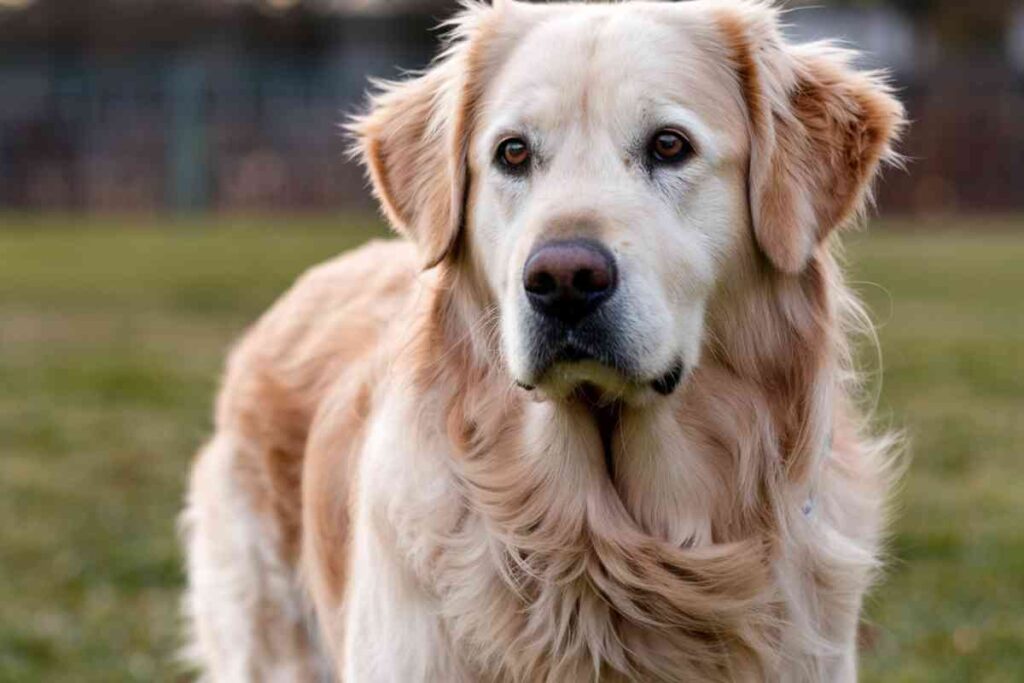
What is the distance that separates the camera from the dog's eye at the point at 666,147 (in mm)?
3486

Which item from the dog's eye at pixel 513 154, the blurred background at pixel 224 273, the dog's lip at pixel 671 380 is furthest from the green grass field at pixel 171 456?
the dog's eye at pixel 513 154

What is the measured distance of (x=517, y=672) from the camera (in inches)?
137

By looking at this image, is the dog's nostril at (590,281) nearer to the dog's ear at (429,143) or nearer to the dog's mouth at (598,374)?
the dog's mouth at (598,374)

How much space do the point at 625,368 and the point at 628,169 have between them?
485 mm

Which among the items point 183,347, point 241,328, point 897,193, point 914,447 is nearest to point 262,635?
A: point 914,447

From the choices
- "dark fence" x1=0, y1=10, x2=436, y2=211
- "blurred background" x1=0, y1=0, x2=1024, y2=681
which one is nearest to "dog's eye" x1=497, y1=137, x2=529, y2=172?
"blurred background" x1=0, y1=0, x2=1024, y2=681

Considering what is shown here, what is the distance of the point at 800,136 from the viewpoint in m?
3.68

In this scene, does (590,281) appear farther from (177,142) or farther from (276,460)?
(177,142)

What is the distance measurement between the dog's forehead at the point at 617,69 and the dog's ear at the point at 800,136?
69 millimetres

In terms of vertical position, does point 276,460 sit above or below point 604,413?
below

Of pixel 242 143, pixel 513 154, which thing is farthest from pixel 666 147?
pixel 242 143

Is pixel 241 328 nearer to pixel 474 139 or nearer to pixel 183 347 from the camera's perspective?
pixel 183 347

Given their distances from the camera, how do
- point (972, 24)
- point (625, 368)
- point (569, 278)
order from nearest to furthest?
point (569, 278), point (625, 368), point (972, 24)

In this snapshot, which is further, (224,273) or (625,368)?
(224,273)
